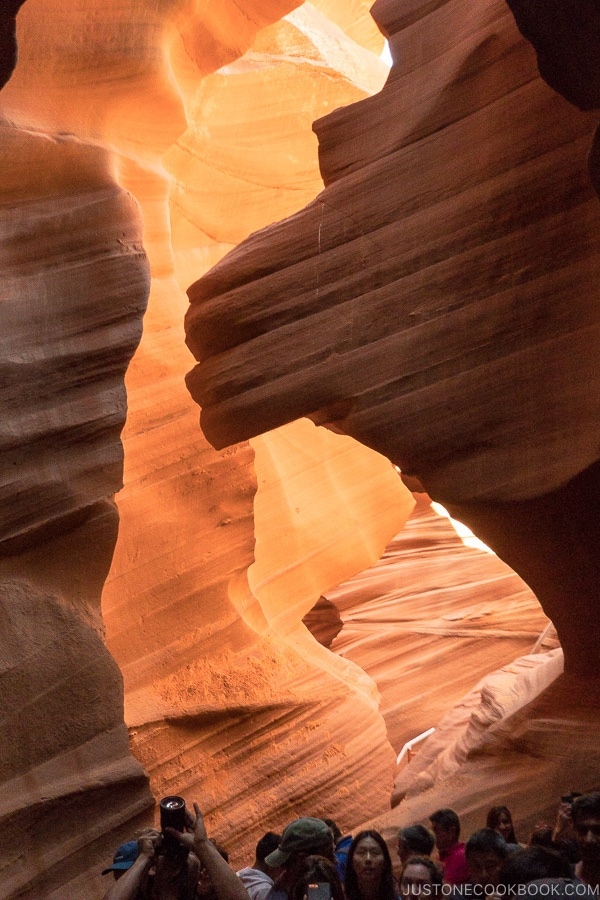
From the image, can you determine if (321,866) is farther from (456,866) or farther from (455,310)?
(455,310)

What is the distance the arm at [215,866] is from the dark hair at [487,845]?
759 mm

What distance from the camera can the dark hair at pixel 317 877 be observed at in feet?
8.86

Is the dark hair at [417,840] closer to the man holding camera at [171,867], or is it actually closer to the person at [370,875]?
the person at [370,875]

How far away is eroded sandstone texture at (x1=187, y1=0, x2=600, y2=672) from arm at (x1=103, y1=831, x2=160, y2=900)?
2.76 m

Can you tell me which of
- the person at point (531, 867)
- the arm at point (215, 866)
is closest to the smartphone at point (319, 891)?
the arm at point (215, 866)

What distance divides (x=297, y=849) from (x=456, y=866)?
1030 millimetres

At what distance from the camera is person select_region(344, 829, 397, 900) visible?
2.87m

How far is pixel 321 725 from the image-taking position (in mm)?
7043

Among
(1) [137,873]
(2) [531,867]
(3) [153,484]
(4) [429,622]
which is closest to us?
(2) [531,867]

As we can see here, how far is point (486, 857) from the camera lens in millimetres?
3037

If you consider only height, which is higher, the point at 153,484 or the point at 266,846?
the point at 153,484

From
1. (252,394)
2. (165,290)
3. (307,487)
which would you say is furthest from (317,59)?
(252,394)

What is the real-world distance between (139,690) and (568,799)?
324cm

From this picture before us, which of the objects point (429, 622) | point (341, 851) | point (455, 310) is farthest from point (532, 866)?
point (429, 622)
